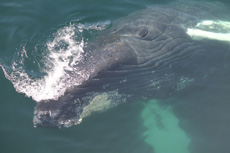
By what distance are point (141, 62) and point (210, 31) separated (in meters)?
3.01

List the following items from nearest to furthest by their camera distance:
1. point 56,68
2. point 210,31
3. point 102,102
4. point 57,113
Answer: point 57,113 → point 102,102 → point 56,68 → point 210,31

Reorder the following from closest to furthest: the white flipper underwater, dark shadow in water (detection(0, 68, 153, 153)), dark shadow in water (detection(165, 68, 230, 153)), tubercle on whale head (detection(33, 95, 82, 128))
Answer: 1. tubercle on whale head (detection(33, 95, 82, 128))
2. dark shadow in water (detection(0, 68, 153, 153))
3. the white flipper underwater
4. dark shadow in water (detection(165, 68, 230, 153))

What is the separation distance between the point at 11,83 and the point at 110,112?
10.7 feet

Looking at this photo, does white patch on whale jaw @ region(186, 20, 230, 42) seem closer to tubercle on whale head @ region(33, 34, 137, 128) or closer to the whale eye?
the whale eye

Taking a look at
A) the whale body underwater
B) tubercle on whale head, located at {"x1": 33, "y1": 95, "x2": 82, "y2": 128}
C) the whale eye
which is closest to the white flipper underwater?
the whale body underwater

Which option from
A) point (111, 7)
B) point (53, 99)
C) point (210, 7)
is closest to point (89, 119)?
point (53, 99)

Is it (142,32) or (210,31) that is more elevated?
(142,32)

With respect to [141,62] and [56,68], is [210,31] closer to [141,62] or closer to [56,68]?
[141,62]

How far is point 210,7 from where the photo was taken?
10.8 m

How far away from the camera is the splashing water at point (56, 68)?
263 inches

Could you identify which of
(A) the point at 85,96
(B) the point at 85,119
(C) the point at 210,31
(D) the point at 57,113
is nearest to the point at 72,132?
(B) the point at 85,119

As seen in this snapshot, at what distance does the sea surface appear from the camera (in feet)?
23.0

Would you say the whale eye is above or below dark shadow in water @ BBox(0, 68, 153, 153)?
above

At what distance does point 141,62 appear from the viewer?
7.30m
